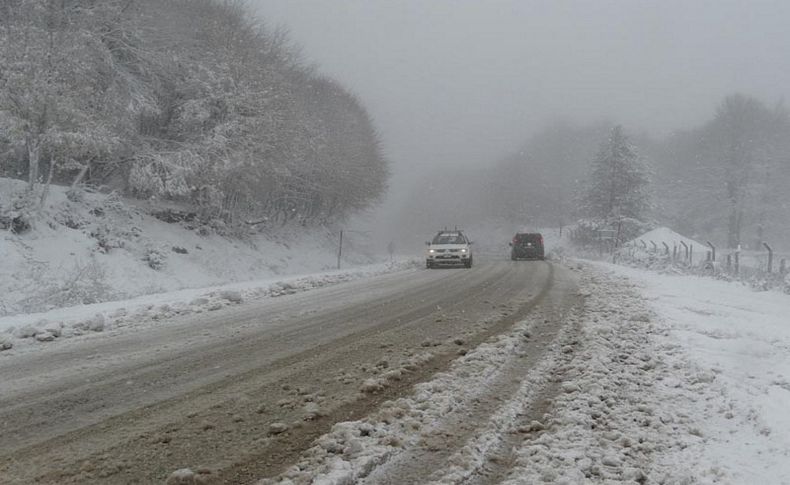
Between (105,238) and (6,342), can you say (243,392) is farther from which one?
(105,238)

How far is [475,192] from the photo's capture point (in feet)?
333

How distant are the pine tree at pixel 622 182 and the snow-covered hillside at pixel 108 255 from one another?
3453 cm

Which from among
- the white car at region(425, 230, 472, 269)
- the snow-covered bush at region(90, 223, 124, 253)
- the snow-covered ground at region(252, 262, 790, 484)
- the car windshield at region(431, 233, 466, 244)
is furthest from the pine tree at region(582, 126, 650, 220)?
the snow-covered ground at region(252, 262, 790, 484)

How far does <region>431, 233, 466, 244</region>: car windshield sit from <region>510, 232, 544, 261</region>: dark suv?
357 inches

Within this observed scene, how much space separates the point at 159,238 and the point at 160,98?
6478mm

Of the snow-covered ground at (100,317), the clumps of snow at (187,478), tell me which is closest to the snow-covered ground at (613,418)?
the clumps of snow at (187,478)

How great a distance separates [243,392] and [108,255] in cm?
1526

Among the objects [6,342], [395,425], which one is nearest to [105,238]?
[6,342]

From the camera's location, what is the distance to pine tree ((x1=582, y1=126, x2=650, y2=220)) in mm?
47000

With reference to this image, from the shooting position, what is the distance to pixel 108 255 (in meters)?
16.7

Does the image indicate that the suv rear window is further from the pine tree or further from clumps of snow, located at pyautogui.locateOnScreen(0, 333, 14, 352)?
clumps of snow, located at pyautogui.locateOnScreen(0, 333, 14, 352)

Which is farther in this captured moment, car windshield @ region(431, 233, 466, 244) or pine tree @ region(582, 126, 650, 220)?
pine tree @ region(582, 126, 650, 220)

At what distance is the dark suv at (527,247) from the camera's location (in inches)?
1244

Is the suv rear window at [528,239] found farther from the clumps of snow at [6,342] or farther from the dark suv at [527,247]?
the clumps of snow at [6,342]
